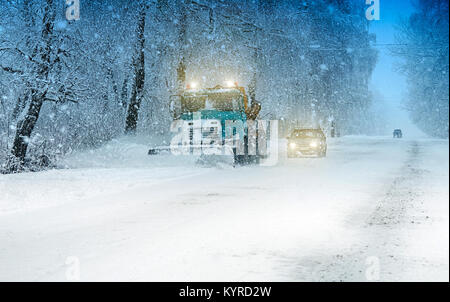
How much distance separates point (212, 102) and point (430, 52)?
3149 cm

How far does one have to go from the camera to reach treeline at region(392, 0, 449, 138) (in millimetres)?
42625

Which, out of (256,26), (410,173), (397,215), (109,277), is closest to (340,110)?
(256,26)

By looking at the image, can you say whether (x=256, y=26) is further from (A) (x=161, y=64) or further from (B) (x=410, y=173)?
(B) (x=410, y=173)

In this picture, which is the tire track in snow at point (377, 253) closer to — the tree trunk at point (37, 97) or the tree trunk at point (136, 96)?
the tree trunk at point (37, 97)

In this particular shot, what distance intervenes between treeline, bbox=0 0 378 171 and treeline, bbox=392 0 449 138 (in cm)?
753

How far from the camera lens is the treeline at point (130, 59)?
1700 cm

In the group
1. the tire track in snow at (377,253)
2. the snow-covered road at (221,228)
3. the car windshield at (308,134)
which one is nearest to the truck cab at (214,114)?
the snow-covered road at (221,228)

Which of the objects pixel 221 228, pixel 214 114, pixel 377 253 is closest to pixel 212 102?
pixel 214 114

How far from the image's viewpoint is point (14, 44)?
16562 millimetres

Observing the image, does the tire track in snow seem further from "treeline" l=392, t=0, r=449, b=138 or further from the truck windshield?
"treeline" l=392, t=0, r=449, b=138

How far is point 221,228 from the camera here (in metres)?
8.13

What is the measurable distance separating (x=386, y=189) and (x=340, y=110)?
1772 inches

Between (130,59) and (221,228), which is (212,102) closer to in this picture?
(130,59)

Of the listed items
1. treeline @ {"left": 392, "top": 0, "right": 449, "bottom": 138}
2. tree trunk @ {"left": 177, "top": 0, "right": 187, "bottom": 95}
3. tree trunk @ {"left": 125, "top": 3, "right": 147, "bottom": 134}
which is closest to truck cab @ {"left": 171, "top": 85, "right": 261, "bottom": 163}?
tree trunk @ {"left": 177, "top": 0, "right": 187, "bottom": 95}
